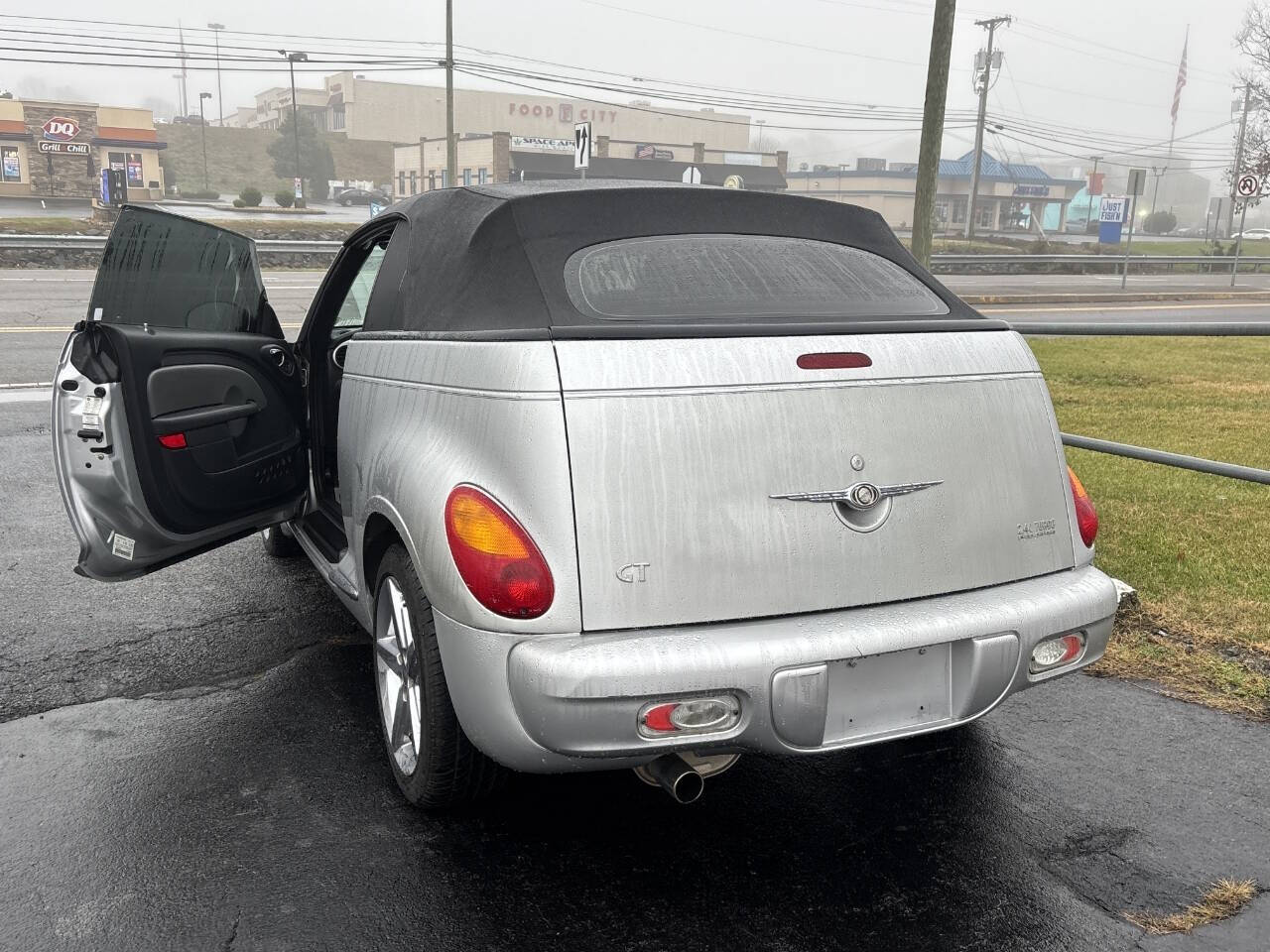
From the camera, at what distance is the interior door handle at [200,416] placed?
342 centimetres

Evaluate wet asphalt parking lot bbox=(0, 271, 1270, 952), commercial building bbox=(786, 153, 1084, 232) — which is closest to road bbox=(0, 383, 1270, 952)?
wet asphalt parking lot bbox=(0, 271, 1270, 952)

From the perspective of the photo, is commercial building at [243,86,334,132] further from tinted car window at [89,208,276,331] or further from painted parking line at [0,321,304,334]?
tinted car window at [89,208,276,331]

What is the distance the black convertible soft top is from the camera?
8.80 feet

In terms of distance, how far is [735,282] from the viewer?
9.73 ft

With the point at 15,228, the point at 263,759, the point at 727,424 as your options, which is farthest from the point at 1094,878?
the point at 15,228

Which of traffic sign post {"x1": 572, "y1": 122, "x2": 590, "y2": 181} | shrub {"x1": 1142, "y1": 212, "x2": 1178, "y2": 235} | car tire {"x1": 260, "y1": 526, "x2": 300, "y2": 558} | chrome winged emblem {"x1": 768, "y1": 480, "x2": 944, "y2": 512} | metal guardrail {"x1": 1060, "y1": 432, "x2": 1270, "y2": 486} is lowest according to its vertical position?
car tire {"x1": 260, "y1": 526, "x2": 300, "y2": 558}

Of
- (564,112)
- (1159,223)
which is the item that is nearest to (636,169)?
(564,112)

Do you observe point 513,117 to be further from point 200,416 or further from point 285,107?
point 200,416

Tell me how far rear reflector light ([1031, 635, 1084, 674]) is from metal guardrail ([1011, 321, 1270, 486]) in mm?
1377

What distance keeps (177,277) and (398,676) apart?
5.71 ft

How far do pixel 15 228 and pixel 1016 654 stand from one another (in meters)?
33.8

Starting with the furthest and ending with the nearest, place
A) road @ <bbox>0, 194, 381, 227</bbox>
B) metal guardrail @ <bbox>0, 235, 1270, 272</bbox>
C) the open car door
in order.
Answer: road @ <bbox>0, 194, 381, 227</bbox> < metal guardrail @ <bbox>0, 235, 1270, 272</bbox> < the open car door

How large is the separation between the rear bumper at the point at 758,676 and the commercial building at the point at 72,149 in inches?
2405

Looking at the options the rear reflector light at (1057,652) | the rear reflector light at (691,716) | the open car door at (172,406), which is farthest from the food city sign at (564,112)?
the rear reflector light at (691,716)
